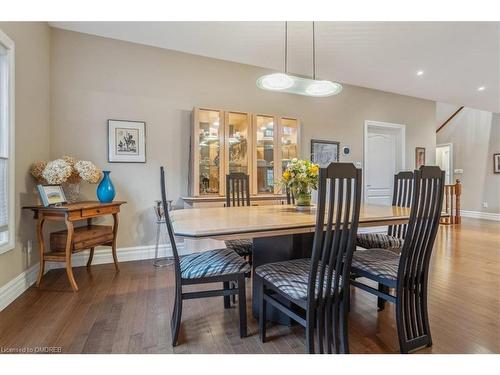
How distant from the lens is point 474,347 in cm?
162

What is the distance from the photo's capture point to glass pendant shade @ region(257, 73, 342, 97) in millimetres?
2285

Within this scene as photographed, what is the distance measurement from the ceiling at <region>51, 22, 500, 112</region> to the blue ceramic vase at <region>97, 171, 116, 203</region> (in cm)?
171

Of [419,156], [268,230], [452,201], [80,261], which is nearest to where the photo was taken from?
[268,230]

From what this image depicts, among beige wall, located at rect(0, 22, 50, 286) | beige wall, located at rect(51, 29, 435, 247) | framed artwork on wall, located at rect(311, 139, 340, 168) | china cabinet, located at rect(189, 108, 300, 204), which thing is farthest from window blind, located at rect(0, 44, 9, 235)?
framed artwork on wall, located at rect(311, 139, 340, 168)

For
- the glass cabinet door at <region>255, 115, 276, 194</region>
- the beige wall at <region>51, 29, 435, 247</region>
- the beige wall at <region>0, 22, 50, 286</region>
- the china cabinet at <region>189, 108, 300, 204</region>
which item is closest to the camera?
the beige wall at <region>0, 22, 50, 286</region>

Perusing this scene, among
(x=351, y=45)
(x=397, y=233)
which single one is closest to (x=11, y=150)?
(x=397, y=233)

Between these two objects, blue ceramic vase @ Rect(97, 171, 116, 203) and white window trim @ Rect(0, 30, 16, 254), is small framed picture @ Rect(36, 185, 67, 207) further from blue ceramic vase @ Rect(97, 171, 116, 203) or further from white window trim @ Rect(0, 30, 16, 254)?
blue ceramic vase @ Rect(97, 171, 116, 203)

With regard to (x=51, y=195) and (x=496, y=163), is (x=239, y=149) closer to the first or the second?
(x=51, y=195)

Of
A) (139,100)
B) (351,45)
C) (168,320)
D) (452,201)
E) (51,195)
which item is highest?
(351,45)

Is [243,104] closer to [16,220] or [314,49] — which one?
[314,49]

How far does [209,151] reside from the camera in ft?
11.9

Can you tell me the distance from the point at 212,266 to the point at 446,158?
→ 861cm

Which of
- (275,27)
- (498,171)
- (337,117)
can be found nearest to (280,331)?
(275,27)

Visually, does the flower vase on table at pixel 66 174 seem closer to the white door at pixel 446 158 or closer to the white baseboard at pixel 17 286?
the white baseboard at pixel 17 286
